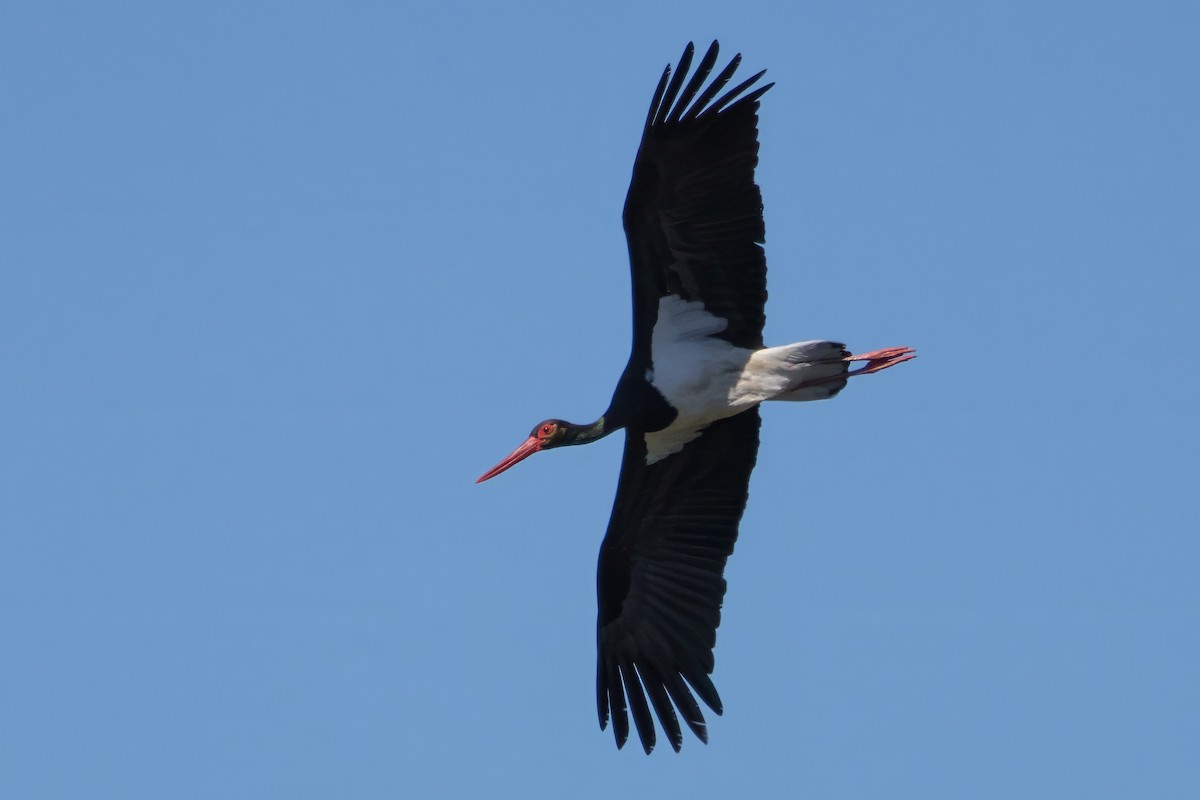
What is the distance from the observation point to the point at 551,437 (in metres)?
16.0

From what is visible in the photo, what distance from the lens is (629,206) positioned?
1423 cm

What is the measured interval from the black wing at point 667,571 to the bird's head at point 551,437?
0.33 meters

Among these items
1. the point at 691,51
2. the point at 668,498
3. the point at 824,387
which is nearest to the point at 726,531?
the point at 668,498

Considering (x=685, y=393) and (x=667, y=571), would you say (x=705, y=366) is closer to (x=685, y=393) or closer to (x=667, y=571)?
(x=685, y=393)

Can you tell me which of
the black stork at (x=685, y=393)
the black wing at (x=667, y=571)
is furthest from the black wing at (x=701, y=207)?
the black wing at (x=667, y=571)

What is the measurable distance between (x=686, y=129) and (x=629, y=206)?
0.72 m

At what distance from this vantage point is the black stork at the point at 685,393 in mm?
14016

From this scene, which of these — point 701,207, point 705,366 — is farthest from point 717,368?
point 701,207

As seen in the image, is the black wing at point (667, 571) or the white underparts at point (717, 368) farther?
the black wing at point (667, 571)

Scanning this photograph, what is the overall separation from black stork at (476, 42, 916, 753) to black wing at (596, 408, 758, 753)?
11mm

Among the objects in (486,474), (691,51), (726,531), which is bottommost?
(726,531)

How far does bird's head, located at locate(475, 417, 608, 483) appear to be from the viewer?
1579 centimetres

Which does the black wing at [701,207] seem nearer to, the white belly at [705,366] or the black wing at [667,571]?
the white belly at [705,366]

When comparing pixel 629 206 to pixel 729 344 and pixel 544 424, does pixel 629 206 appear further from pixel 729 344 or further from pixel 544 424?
pixel 544 424
